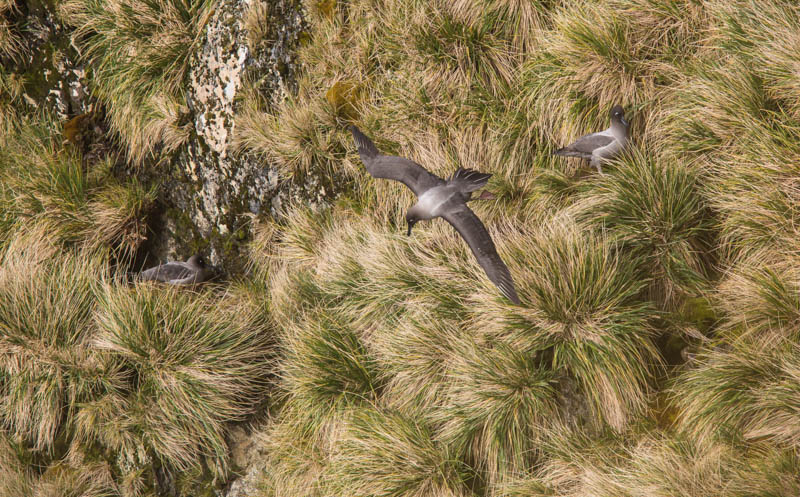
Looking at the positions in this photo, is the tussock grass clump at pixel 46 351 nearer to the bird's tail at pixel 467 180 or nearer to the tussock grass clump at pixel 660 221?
the bird's tail at pixel 467 180

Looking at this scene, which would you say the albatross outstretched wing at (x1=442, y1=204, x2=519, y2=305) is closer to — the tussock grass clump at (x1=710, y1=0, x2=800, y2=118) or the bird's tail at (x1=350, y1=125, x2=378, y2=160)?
the bird's tail at (x1=350, y1=125, x2=378, y2=160)

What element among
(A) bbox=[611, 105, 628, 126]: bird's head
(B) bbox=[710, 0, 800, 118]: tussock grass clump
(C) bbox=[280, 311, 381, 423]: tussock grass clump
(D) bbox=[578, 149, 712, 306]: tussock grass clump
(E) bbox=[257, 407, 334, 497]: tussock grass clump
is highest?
(B) bbox=[710, 0, 800, 118]: tussock grass clump

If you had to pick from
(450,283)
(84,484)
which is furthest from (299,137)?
(84,484)

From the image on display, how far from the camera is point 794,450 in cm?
310

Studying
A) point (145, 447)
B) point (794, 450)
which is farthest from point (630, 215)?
point (145, 447)

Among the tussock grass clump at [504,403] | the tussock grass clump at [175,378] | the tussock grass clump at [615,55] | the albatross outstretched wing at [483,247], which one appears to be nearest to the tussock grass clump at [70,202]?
the tussock grass clump at [175,378]

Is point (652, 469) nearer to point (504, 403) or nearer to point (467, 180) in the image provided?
point (504, 403)

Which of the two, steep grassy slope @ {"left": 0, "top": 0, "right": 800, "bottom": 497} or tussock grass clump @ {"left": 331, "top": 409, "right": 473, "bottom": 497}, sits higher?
steep grassy slope @ {"left": 0, "top": 0, "right": 800, "bottom": 497}

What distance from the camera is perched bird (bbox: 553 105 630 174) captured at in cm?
393

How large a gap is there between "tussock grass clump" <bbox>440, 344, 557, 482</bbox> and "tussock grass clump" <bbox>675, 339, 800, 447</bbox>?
840 mm

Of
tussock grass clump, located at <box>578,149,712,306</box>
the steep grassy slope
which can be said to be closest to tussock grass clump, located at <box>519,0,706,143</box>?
the steep grassy slope

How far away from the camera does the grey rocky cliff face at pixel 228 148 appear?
5.44m

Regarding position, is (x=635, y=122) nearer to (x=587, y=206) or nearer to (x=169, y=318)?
(x=587, y=206)

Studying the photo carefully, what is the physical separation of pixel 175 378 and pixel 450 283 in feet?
7.64
